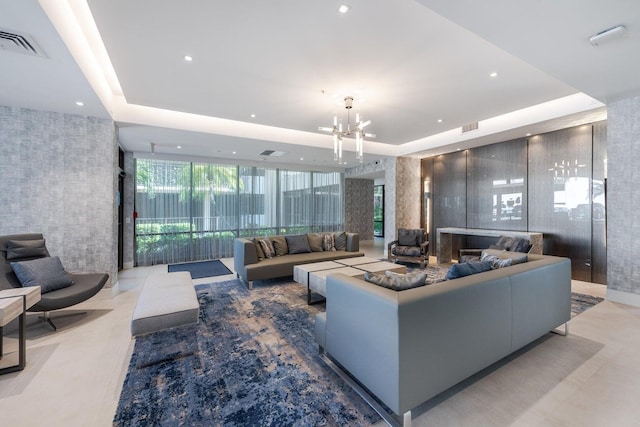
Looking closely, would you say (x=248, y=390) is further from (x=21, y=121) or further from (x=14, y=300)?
(x=21, y=121)

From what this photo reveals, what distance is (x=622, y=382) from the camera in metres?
2.13

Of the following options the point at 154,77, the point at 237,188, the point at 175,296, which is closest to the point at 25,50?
the point at 154,77

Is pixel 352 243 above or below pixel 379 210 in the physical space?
below

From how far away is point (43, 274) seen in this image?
3156 millimetres

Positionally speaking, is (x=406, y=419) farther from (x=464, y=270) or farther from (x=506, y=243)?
(x=506, y=243)

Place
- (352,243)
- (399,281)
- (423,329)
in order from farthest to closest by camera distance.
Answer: (352,243)
(399,281)
(423,329)

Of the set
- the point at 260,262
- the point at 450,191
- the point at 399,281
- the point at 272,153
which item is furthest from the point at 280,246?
the point at 450,191

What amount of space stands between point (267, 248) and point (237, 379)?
3.17m

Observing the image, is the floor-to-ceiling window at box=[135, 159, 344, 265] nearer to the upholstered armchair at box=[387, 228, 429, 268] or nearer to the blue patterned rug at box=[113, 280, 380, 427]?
the upholstered armchair at box=[387, 228, 429, 268]

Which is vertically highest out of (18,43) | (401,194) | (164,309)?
(18,43)

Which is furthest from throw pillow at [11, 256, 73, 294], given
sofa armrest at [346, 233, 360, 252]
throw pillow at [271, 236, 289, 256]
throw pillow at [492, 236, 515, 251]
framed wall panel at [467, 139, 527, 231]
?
framed wall panel at [467, 139, 527, 231]

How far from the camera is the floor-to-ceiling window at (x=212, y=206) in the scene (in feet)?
22.0

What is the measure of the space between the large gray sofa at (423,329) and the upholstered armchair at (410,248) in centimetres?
360

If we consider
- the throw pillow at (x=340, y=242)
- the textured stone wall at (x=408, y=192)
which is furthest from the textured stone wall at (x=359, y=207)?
the throw pillow at (x=340, y=242)
